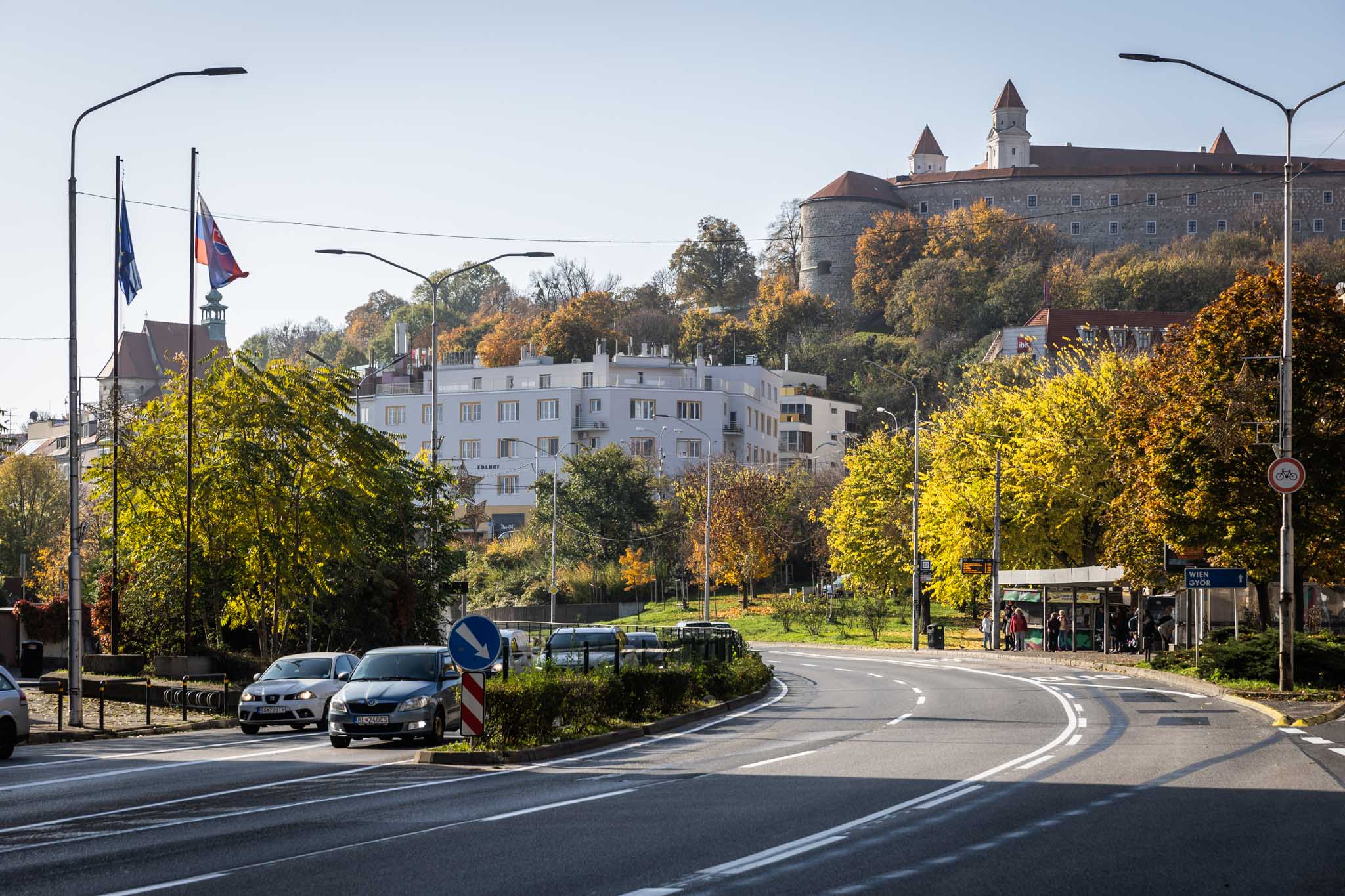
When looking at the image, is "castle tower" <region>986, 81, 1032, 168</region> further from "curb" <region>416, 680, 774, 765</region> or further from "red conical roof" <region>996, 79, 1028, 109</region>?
"curb" <region>416, 680, 774, 765</region>

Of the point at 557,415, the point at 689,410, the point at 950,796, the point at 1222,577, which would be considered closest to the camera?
the point at 950,796

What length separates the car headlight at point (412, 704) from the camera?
920 inches

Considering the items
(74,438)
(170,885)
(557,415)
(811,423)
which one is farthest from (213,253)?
(811,423)

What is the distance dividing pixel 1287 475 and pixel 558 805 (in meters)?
17.1

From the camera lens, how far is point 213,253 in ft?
120

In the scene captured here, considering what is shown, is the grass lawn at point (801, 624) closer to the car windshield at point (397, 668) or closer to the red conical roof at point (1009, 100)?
the car windshield at point (397, 668)

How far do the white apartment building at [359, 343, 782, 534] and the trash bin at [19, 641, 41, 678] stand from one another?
219 ft

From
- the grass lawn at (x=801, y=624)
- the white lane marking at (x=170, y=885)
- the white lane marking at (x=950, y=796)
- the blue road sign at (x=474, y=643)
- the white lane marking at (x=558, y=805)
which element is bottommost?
the grass lawn at (x=801, y=624)

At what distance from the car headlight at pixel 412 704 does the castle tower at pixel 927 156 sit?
6792 inches

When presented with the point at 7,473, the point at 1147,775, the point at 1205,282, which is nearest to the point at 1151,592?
the point at 1147,775

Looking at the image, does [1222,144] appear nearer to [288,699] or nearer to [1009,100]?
[1009,100]

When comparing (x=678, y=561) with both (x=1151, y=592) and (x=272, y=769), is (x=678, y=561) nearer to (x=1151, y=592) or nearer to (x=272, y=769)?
(x=1151, y=592)

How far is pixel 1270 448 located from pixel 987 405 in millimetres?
32491

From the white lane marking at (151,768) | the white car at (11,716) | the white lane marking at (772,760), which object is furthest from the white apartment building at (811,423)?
the white lane marking at (772,760)
